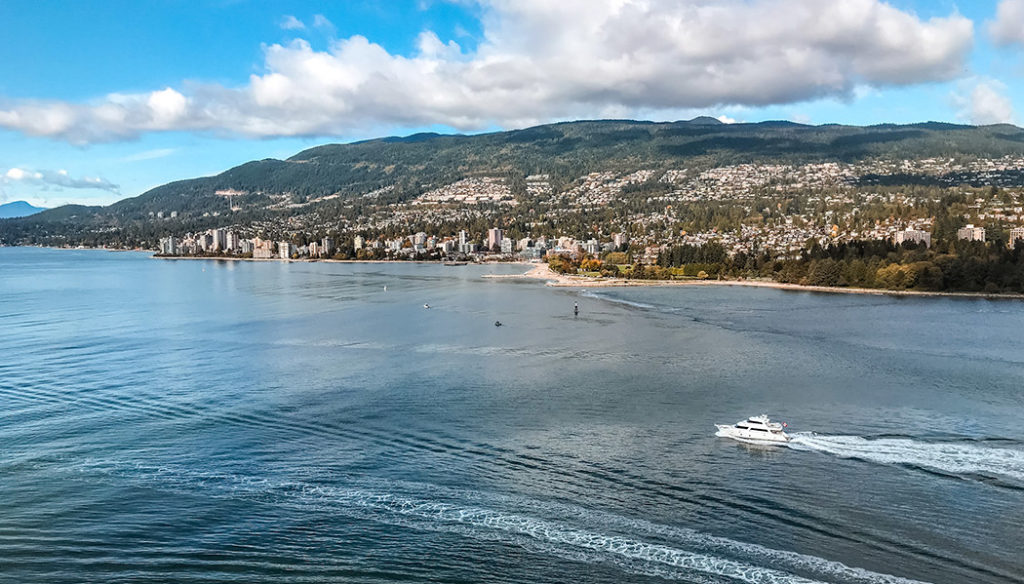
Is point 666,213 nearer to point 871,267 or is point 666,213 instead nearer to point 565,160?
point 871,267

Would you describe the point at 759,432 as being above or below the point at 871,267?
below

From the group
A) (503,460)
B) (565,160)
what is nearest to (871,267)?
(503,460)

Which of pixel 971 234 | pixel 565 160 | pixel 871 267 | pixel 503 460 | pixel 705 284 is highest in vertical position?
pixel 565 160

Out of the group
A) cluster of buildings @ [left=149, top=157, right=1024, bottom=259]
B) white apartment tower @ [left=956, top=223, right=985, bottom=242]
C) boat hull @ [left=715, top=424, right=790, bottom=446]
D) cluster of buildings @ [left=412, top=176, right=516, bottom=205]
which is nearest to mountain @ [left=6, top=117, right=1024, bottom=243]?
cluster of buildings @ [left=412, top=176, right=516, bottom=205]

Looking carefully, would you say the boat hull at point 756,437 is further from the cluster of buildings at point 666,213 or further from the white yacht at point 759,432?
the cluster of buildings at point 666,213

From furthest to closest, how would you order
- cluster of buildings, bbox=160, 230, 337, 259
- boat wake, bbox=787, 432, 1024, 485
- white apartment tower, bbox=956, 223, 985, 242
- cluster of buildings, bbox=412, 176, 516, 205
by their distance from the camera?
cluster of buildings, bbox=412, 176, 516, 205, cluster of buildings, bbox=160, 230, 337, 259, white apartment tower, bbox=956, 223, 985, 242, boat wake, bbox=787, 432, 1024, 485

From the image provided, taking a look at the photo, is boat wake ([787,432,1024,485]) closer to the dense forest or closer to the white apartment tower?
the dense forest
